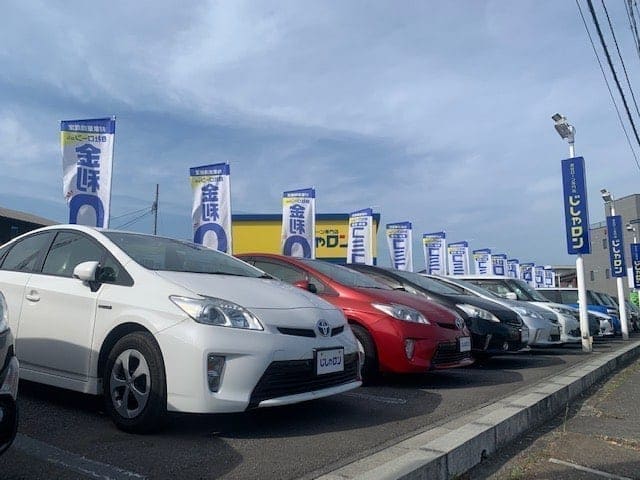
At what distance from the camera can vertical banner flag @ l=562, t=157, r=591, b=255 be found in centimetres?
1143

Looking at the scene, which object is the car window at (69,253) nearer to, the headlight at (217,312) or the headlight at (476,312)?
the headlight at (217,312)

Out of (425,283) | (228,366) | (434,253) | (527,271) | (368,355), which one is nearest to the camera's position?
(228,366)

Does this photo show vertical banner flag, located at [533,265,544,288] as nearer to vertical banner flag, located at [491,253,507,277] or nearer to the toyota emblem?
vertical banner flag, located at [491,253,507,277]

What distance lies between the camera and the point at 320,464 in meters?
3.14

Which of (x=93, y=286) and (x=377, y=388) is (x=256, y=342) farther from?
(x=377, y=388)

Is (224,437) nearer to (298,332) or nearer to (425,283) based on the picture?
(298,332)

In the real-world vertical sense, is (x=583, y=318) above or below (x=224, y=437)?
above

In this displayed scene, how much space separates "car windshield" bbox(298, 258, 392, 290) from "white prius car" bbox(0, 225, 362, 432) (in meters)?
1.65

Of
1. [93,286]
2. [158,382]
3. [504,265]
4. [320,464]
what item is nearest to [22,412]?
[93,286]

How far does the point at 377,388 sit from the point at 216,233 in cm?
719

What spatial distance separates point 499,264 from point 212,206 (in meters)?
22.9

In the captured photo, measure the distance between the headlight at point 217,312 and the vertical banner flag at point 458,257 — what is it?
23.8m

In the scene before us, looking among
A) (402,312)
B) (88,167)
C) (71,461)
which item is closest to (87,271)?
(71,461)

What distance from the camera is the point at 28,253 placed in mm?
4707
